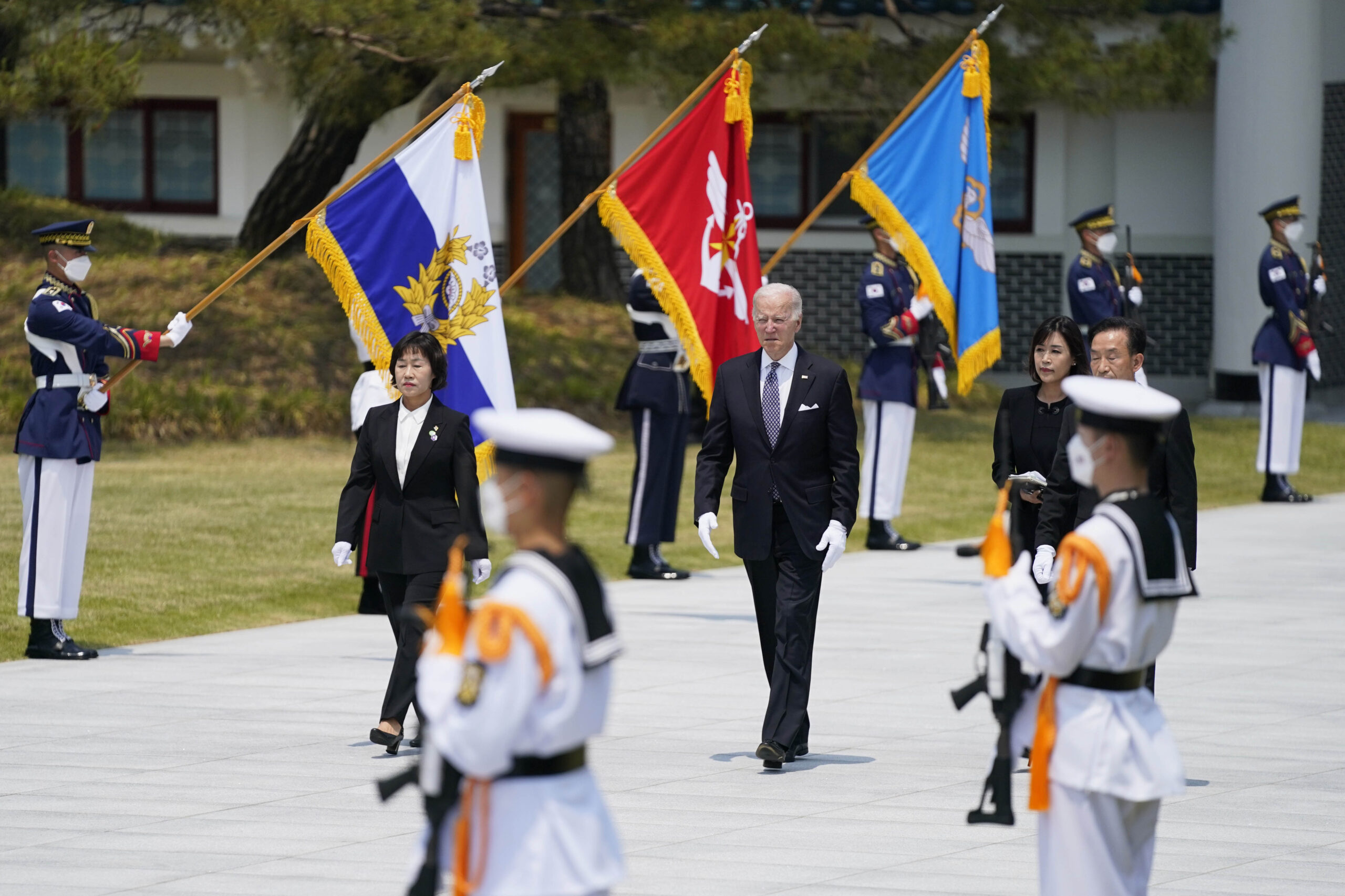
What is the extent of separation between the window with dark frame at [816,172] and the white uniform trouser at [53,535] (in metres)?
15.0

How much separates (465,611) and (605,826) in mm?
499

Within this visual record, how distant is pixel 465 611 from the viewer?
3760mm

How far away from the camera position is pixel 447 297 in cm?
930

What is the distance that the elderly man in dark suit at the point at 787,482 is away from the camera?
7375 mm

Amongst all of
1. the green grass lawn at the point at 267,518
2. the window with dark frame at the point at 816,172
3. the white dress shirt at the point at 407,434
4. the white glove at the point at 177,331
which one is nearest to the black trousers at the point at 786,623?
the white dress shirt at the point at 407,434

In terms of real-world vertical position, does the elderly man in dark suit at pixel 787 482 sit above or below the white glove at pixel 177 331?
below

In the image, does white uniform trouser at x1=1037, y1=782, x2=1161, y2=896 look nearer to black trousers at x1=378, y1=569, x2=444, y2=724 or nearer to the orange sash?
the orange sash

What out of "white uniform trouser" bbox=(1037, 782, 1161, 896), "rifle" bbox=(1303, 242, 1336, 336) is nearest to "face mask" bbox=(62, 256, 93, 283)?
"white uniform trouser" bbox=(1037, 782, 1161, 896)

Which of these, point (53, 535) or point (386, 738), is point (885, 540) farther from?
point (386, 738)

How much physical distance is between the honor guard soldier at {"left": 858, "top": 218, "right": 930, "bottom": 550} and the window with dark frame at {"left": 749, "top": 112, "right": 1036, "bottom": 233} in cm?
984

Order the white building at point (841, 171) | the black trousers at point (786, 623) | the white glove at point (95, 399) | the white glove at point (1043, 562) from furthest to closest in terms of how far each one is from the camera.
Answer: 1. the white building at point (841, 171)
2. the white glove at point (95, 399)
3. the black trousers at point (786, 623)
4. the white glove at point (1043, 562)

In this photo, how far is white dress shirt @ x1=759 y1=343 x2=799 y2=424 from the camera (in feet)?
24.8

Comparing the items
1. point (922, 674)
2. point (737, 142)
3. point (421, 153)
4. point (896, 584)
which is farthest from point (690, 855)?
point (896, 584)

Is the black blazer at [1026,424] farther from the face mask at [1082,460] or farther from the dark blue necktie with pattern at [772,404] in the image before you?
the face mask at [1082,460]
